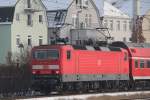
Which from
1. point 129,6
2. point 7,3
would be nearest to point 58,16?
point 7,3

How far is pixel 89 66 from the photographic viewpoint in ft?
133

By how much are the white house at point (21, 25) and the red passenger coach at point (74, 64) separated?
23.6 metres

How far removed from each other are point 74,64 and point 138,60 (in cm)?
863

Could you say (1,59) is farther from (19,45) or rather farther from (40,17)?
(40,17)

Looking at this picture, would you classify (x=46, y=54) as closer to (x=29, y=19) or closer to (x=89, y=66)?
(x=89, y=66)

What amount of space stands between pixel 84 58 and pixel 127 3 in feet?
208

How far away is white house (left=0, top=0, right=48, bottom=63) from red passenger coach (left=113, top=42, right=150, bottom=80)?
20.9 metres

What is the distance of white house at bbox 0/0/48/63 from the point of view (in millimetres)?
69125

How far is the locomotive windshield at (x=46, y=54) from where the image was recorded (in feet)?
123

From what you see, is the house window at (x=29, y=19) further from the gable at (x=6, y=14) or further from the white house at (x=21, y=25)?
the gable at (x=6, y=14)

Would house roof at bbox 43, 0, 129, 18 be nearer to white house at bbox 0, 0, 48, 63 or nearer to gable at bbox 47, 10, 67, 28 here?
gable at bbox 47, 10, 67, 28

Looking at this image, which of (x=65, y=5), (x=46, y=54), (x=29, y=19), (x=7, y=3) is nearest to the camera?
(x=46, y=54)

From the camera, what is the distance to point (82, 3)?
83.1 m

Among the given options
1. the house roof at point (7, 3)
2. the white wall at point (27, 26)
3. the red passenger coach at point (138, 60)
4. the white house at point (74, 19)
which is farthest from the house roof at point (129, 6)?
the red passenger coach at point (138, 60)
